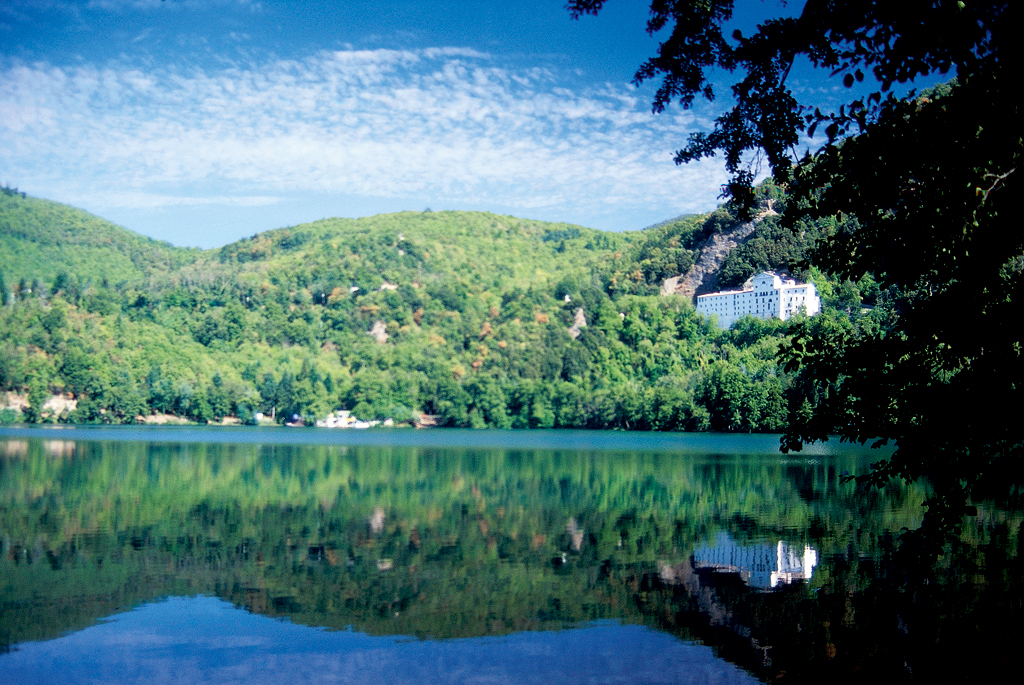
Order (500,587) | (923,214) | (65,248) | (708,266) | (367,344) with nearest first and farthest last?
1. (923,214)
2. (500,587)
3. (367,344)
4. (708,266)
5. (65,248)

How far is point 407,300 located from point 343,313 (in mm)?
11336

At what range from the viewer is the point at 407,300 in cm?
15562

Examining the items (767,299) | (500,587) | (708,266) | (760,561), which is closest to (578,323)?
(708,266)

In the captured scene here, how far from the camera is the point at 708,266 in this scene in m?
148

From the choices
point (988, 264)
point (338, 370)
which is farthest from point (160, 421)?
point (988, 264)

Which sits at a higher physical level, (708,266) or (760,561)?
(708,266)

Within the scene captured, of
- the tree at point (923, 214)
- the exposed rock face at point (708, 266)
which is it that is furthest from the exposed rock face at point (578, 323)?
the tree at point (923, 214)

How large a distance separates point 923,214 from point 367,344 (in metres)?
137

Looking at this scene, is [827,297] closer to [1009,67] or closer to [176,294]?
[176,294]

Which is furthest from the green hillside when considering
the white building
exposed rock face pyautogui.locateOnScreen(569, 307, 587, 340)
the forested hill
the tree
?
the tree

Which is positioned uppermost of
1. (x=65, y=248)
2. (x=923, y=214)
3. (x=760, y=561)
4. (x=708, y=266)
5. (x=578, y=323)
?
(x=65, y=248)

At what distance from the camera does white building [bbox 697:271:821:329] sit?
399ft

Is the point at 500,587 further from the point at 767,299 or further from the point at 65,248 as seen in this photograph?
the point at 65,248

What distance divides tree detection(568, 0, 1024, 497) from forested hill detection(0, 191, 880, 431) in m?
65.6
